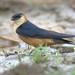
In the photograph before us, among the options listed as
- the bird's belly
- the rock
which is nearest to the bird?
the bird's belly

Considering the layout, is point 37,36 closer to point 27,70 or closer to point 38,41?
point 38,41

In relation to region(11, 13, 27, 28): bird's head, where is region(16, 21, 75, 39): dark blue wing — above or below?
below

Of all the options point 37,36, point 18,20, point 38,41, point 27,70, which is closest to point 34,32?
point 37,36

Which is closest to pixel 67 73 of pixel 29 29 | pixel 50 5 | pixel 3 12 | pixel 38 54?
pixel 38 54

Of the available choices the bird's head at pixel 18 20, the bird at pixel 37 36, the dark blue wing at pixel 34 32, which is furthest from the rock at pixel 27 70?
the bird's head at pixel 18 20

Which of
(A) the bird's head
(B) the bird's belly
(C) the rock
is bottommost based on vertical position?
(C) the rock

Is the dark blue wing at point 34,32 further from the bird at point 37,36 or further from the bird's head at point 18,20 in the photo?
the bird's head at point 18,20

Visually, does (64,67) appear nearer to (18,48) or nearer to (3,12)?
(18,48)

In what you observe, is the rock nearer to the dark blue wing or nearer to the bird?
the bird

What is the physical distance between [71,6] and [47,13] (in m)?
0.96

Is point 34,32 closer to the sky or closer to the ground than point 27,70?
closer to the sky

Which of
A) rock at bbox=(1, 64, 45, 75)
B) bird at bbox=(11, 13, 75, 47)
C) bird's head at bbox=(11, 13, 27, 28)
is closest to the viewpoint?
rock at bbox=(1, 64, 45, 75)

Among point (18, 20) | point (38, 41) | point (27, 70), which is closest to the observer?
point (27, 70)

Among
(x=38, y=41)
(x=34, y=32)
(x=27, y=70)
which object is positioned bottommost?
(x=27, y=70)
